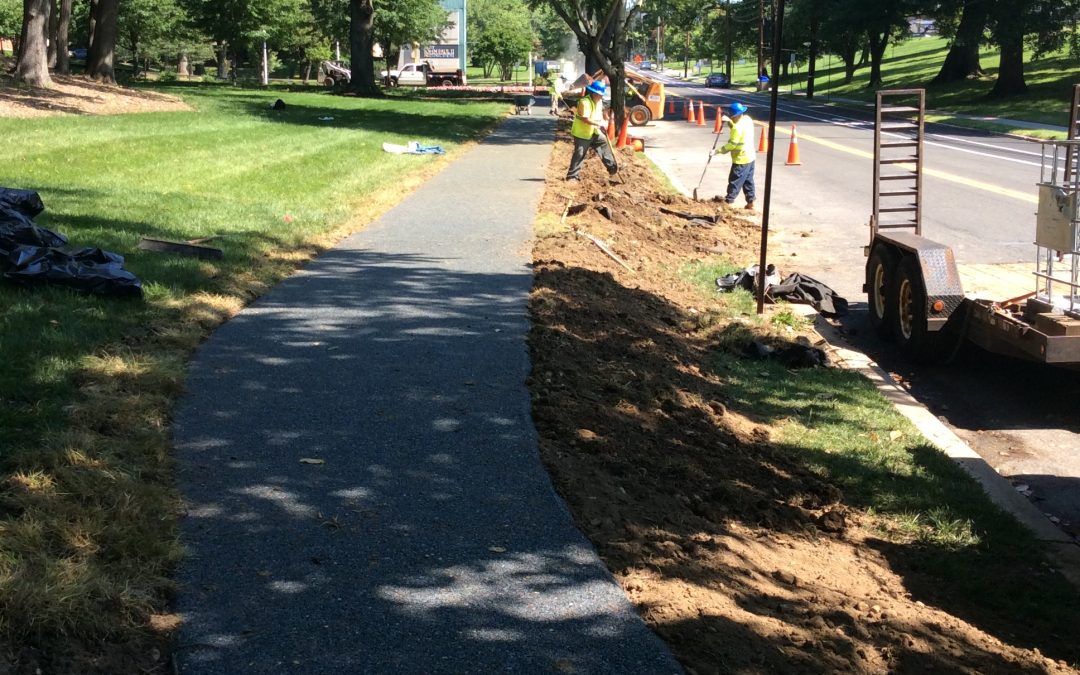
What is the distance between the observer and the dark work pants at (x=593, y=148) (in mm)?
19203

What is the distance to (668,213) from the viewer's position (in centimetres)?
1706

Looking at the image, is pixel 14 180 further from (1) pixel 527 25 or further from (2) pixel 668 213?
(1) pixel 527 25

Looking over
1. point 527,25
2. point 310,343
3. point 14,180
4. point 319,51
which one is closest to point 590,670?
point 310,343

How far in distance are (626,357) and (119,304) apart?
3.77 m

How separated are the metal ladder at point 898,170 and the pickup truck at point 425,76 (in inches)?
1848

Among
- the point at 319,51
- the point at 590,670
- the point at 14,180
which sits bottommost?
the point at 590,670

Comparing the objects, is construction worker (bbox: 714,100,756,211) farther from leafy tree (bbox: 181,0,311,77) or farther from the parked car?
the parked car

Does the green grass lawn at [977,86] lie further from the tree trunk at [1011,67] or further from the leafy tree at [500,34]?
the leafy tree at [500,34]

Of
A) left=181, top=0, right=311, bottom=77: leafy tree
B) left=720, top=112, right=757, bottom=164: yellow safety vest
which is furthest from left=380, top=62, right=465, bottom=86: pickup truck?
left=720, top=112, right=757, bottom=164: yellow safety vest

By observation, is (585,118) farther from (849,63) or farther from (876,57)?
(849,63)

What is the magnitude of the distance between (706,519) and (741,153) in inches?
534

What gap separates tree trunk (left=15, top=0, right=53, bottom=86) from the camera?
3044cm

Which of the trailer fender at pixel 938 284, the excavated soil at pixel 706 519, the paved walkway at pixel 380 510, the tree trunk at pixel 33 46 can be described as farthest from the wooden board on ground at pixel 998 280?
the tree trunk at pixel 33 46

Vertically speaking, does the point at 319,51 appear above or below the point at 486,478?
above
